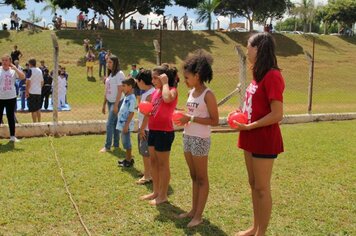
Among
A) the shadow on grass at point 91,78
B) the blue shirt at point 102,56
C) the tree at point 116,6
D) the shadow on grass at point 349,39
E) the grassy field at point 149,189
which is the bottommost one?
the grassy field at point 149,189

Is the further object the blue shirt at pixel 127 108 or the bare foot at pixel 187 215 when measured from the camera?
the blue shirt at pixel 127 108

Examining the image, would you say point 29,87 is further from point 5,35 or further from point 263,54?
point 5,35

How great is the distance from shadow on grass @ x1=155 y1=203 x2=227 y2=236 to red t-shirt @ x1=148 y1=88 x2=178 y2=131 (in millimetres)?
890

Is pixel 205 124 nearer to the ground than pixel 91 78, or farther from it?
farther from it

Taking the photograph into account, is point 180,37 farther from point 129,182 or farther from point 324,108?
point 129,182

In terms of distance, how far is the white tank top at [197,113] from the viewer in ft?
13.7

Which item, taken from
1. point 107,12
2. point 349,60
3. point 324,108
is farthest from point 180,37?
point 324,108

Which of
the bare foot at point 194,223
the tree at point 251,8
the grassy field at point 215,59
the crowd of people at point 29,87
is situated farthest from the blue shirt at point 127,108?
the tree at point 251,8

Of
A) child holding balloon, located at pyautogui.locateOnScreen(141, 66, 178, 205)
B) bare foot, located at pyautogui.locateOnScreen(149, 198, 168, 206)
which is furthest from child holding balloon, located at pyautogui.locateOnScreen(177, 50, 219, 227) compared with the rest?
bare foot, located at pyautogui.locateOnScreen(149, 198, 168, 206)

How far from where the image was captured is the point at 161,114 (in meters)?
4.84

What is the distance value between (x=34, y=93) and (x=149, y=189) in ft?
19.3

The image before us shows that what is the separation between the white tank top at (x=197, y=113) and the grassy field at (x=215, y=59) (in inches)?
345

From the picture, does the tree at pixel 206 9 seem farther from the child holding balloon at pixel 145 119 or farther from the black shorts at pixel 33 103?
the child holding balloon at pixel 145 119

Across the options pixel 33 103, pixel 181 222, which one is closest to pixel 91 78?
pixel 33 103
